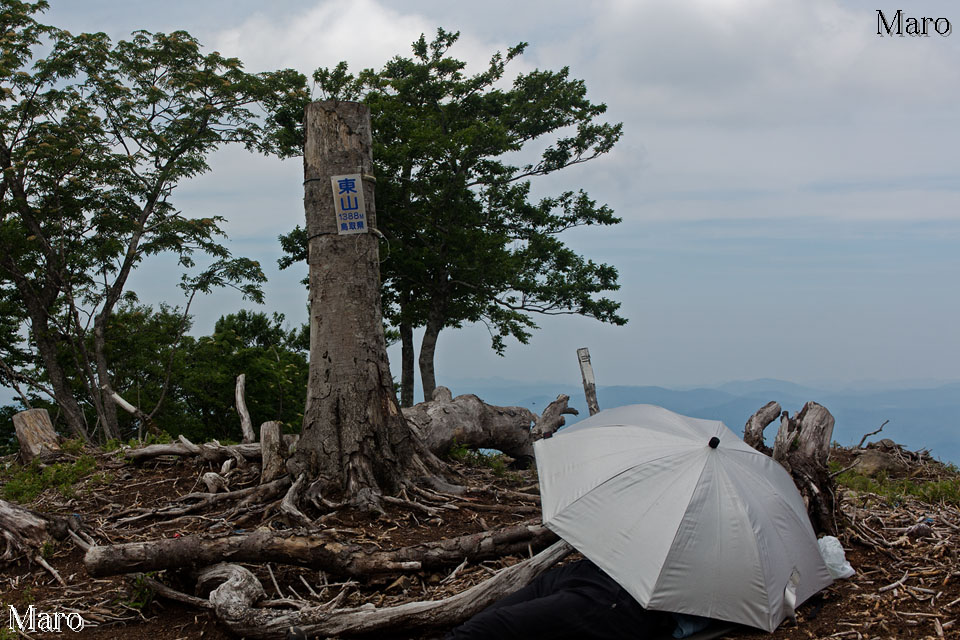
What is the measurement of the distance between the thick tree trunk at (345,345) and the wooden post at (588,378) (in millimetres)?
3436

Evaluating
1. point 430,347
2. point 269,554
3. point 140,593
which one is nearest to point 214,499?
point 140,593

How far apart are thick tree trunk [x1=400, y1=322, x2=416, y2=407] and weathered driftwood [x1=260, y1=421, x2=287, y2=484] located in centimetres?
1507

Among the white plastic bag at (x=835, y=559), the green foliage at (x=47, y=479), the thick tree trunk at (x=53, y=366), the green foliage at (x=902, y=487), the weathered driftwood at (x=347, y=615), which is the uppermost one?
the thick tree trunk at (x=53, y=366)

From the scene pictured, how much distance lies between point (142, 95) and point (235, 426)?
9785 millimetres

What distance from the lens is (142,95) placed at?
21.1 meters

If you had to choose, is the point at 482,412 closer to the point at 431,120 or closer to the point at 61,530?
the point at 61,530

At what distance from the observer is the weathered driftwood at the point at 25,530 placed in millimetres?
6199

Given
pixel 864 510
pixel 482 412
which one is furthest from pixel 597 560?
pixel 482 412


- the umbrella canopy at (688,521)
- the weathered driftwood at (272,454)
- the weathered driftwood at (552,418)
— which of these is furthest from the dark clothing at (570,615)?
the weathered driftwood at (552,418)

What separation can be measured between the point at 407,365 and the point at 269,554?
18213 millimetres

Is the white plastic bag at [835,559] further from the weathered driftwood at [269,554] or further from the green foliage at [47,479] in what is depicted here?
the green foliage at [47,479]

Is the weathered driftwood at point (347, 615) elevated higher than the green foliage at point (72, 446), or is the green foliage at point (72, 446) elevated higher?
the green foliage at point (72, 446)

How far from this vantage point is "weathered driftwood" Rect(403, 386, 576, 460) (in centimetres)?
969

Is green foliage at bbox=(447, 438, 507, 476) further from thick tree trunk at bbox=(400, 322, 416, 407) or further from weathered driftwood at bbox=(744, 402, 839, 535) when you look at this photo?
thick tree trunk at bbox=(400, 322, 416, 407)
